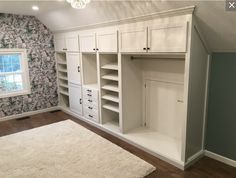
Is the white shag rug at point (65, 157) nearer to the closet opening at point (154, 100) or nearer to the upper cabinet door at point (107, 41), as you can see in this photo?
the closet opening at point (154, 100)

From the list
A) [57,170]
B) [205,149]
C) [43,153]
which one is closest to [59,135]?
[43,153]

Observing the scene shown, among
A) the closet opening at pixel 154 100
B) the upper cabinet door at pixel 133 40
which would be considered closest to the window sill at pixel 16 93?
the closet opening at pixel 154 100

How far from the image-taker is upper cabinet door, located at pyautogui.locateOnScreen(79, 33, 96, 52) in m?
3.80

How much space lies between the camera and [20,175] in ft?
8.43

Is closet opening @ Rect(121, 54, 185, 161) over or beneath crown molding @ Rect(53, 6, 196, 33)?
beneath

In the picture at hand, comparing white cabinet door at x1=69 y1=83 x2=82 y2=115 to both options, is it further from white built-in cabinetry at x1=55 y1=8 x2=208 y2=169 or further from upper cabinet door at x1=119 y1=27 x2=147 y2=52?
upper cabinet door at x1=119 y1=27 x2=147 y2=52

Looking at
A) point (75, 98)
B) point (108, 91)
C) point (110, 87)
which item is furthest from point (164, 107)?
point (75, 98)

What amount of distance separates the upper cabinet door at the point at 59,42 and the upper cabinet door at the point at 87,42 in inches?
31.9

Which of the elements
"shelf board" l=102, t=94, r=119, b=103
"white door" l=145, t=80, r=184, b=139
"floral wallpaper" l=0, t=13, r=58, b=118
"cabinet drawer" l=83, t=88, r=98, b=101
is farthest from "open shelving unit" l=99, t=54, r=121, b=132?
"floral wallpaper" l=0, t=13, r=58, b=118

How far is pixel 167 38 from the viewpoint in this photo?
99.2 inches

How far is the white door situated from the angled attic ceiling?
3.20 feet

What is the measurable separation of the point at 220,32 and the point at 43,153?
3.04 m

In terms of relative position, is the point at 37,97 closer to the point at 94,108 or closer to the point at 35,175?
the point at 94,108

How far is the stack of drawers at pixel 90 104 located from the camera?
4098 mm
